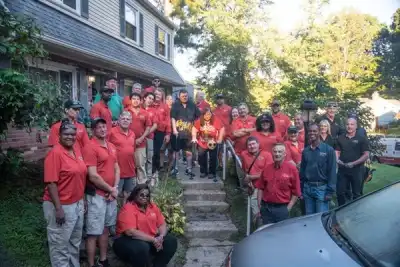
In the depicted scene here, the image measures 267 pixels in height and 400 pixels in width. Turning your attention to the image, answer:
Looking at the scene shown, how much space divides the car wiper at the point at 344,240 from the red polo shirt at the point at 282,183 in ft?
3.88

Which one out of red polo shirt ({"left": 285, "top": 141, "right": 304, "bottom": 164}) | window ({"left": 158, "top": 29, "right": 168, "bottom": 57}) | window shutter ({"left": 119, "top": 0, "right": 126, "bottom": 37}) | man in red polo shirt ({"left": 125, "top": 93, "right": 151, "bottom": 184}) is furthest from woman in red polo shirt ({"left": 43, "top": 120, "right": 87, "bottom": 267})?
window ({"left": 158, "top": 29, "right": 168, "bottom": 57})

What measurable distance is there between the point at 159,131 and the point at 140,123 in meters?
0.86

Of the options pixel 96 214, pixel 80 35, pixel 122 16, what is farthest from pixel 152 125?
pixel 122 16

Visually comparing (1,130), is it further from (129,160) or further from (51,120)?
(129,160)

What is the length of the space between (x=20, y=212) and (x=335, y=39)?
25317 mm

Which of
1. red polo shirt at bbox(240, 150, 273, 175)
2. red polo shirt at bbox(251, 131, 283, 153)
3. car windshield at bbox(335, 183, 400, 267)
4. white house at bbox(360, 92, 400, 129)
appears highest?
white house at bbox(360, 92, 400, 129)

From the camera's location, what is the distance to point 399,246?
2.28 metres

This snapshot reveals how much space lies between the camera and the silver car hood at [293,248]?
7.61 ft

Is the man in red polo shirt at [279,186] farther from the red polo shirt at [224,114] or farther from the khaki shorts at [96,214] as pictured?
the red polo shirt at [224,114]

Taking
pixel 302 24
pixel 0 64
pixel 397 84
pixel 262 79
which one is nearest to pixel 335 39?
pixel 302 24

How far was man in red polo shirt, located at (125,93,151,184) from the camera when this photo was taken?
5.84m

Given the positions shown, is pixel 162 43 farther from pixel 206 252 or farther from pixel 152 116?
pixel 206 252

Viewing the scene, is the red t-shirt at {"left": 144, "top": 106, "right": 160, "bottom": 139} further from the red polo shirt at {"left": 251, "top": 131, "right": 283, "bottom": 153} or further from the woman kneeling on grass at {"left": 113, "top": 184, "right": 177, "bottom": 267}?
the woman kneeling on grass at {"left": 113, "top": 184, "right": 177, "bottom": 267}

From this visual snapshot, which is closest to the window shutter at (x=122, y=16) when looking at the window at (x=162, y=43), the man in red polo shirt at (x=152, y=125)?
the window at (x=162, y=43)
